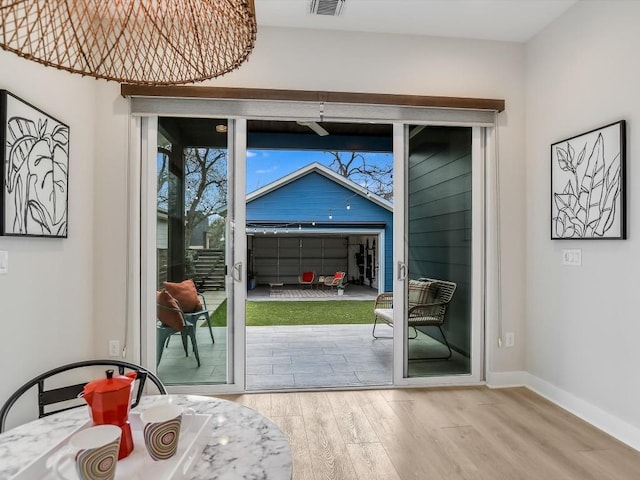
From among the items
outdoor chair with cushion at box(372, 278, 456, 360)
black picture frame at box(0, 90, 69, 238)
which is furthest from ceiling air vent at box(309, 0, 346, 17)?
outdoor chair with cushion at box(372, 278, 456, 360)

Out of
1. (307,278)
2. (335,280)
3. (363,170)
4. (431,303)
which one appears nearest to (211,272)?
(431,303)

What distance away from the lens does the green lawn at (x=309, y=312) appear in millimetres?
7004

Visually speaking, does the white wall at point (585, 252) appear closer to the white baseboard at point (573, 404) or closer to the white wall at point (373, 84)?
the white baseboard at point (573, 404)

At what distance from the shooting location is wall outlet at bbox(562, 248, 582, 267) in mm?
2868

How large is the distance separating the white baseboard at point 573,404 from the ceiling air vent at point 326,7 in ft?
10.2

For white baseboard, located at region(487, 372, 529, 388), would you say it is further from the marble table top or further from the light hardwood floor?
the marble table top

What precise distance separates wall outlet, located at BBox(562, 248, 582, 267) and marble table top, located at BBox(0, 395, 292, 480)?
2.61 meters

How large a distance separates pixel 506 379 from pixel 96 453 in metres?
3.37

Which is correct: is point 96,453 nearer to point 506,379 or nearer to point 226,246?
point 226,246

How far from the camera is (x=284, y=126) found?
6.30 m

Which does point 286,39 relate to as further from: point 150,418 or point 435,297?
point 150,418

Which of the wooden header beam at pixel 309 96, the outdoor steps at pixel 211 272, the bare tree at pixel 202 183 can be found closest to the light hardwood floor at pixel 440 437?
the outdoor steps at pixel 211 272

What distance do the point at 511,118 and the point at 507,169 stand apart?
0.44m

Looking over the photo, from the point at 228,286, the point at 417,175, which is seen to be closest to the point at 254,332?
the point at 228,286
